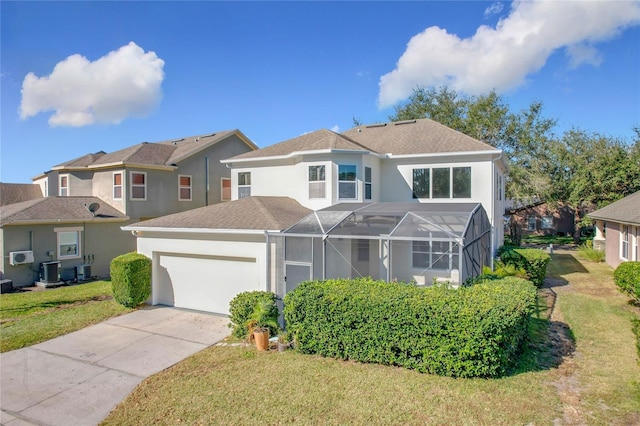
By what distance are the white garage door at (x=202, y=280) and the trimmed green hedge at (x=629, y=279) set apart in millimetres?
11732

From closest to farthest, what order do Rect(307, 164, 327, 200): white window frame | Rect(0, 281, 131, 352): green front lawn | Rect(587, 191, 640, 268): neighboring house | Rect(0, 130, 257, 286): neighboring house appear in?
1. Rect(0, 281, 131, 352): green front lawn
2. Rect(307, 164, 327, 200): white window frame
3. Rect(587, 191, 640, 268): neighboring house
4. Rect(0, 130, 257, 286): neighboring house

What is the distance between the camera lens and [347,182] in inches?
554

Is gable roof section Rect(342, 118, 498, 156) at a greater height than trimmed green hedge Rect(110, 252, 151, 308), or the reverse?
gable roof section Rect(342, 118, 498, 156)

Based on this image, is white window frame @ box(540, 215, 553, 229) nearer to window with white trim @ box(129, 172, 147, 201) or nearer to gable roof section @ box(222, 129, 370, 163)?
gable roof section @ box(222, 129, 370, 163)

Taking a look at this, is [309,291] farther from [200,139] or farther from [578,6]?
[200,139]

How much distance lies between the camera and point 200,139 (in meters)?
23.8

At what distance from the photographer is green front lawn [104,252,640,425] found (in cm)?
533

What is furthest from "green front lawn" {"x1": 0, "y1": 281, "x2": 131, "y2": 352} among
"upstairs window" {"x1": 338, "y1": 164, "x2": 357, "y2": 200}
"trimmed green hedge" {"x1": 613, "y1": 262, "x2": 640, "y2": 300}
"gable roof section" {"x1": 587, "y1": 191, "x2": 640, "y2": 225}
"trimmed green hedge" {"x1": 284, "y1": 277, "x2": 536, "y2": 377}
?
"gable roof section" {"x1": 587, "y1": 191, "x2": 640, "y2": 225}

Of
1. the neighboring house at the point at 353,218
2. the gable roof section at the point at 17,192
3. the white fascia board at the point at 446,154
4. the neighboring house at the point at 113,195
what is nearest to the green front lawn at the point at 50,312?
the neighboring house at the point at 353,218

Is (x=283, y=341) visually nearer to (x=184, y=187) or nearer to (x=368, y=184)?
(x=368, y=184)

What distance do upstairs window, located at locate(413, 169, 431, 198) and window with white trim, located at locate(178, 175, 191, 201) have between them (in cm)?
1337

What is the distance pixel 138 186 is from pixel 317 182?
36.3ft

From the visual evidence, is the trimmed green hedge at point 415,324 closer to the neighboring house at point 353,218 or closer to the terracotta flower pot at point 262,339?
the terracotta flower pot at point 262,339

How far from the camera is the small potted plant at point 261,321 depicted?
8.27m
